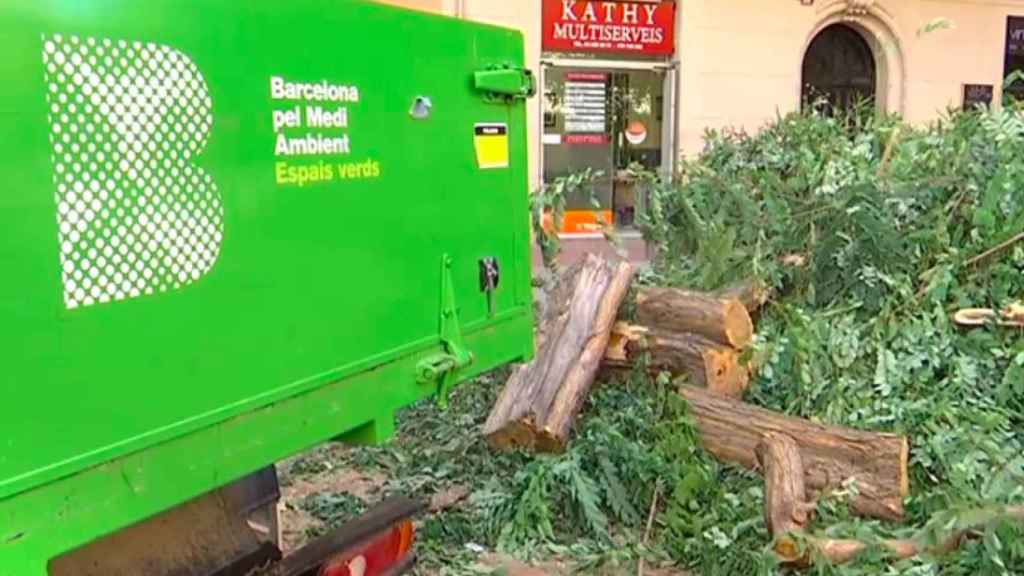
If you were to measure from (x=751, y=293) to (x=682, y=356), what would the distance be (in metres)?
0.63

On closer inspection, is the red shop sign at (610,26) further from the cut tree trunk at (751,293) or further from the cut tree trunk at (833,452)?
the cut tree trunk at (833,452)

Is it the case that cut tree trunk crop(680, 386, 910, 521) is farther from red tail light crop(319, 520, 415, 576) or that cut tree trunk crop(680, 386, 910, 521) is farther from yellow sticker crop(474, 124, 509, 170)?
yellow sticker crop(474, 124, 509, 170)

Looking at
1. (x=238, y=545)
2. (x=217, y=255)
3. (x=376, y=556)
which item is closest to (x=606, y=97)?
(x=376, y=556)

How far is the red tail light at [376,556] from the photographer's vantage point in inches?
110

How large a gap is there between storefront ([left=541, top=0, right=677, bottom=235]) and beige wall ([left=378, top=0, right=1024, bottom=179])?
0.25 m

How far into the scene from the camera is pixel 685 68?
12.5m

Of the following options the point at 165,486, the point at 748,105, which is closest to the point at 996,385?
the point at 165,486

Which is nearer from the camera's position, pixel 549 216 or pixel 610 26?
pixel 549 216

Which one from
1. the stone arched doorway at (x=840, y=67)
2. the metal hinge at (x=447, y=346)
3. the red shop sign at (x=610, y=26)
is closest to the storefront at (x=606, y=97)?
the red shop sign at (x=610, y=26)

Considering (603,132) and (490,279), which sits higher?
(603,132)

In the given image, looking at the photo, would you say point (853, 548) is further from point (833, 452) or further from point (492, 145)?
point (492, 145)

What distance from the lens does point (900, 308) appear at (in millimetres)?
5395

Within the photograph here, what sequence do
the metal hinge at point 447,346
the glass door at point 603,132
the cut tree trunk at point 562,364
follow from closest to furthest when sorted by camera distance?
the metal hinge at point 447,346
the cut tree trunk at point 562,364
the glass door at point 603,132

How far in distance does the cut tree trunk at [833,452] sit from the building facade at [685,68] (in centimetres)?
696
